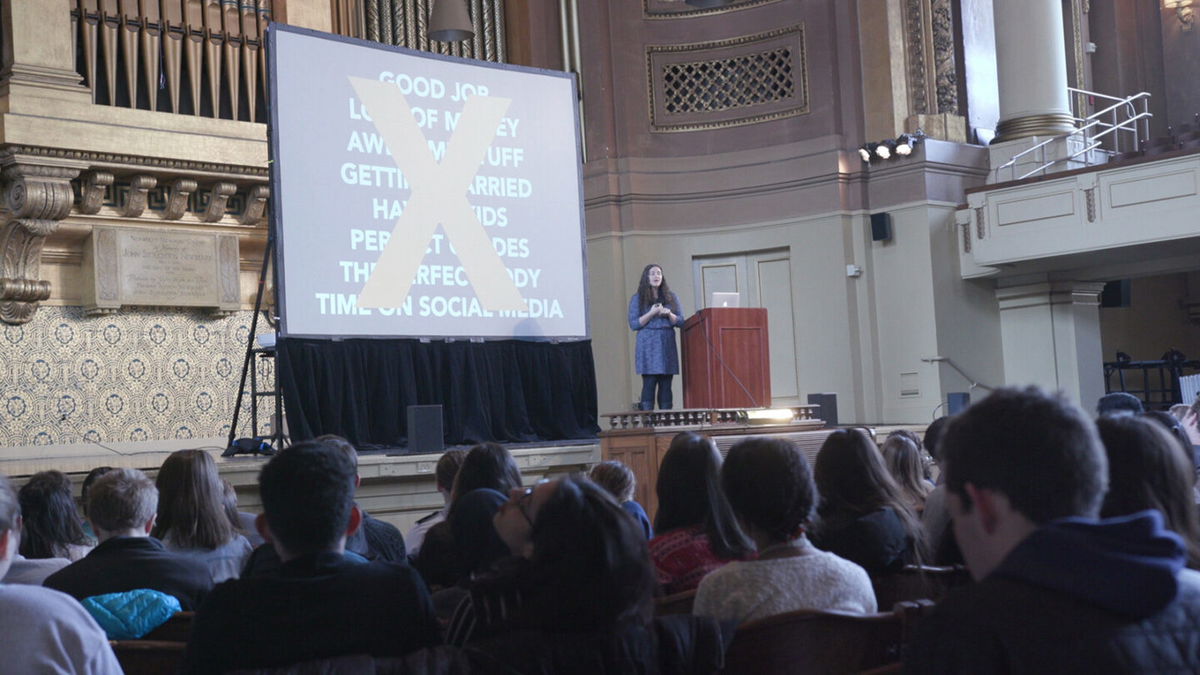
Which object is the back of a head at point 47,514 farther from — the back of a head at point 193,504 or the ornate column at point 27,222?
the ornate column at point 27,222

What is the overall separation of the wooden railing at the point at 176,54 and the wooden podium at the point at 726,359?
3778 millimetres

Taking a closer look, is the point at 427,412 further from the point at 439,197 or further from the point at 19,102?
the point at 19,102

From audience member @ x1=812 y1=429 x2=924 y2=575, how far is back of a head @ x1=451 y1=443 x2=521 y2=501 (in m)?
0.86

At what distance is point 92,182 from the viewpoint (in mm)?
8422

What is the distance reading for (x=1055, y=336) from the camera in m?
11.1

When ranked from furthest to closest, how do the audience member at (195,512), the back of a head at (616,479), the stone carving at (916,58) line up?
the stone carving at (916,58) → the back of a head at (616,479) → the audience member at (195,512)

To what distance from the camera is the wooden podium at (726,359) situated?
9070 mm

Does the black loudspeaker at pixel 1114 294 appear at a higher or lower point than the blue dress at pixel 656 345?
higher

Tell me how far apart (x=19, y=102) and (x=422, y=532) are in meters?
5.48

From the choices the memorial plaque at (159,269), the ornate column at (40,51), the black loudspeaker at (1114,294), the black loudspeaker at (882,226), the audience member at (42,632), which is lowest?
the audience member at (42,632)

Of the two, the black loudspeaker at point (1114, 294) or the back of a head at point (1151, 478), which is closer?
the back of a head at point (1151, 478)

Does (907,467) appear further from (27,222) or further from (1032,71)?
(1032,71)

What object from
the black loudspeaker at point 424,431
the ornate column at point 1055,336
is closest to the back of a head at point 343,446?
the black loudspeaker at point 424,431

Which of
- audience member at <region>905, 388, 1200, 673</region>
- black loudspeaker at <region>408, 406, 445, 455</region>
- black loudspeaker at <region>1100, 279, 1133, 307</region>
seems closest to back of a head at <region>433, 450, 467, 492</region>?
audience member at <region>905, 388, 1200, 673</region>
